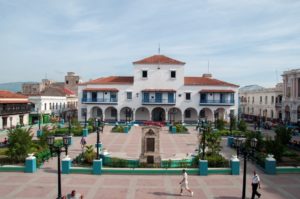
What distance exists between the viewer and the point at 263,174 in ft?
62.1

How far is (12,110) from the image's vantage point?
44.9 m

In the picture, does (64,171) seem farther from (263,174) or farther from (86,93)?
(86,93)

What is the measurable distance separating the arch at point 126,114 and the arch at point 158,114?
11.7 ft

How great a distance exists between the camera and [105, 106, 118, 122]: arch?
51469 mm

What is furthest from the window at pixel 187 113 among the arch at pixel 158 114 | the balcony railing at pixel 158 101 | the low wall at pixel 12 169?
the low wall at pixel 12 169

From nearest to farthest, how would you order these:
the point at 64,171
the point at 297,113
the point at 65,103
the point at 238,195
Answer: the point at 238,195, the point at 64,171, the point at 297,113, the point at 65,103

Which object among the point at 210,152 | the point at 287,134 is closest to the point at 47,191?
the point at 210,152

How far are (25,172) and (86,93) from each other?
3152 centimetres

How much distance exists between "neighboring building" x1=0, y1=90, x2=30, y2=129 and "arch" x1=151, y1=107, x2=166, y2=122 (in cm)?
1968

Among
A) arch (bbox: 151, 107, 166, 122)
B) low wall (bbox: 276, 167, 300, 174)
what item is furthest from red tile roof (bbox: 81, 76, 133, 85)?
low wall (bbox: 276, 167, 300, 174)

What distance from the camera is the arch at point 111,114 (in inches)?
2026

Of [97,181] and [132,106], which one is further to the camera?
[132,106]

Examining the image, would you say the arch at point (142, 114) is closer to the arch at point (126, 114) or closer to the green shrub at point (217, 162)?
the arch at point (126, 114)

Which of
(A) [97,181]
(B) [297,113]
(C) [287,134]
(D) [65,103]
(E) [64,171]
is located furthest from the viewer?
(D) [65,103]
